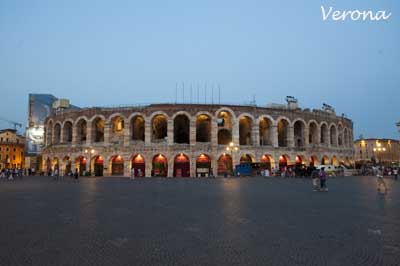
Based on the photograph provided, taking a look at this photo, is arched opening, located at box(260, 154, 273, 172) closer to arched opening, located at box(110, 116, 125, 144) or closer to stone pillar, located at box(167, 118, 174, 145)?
stone pillar, located at box(167, 118, 174, 145)

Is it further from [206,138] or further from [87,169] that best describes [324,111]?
[87,169]

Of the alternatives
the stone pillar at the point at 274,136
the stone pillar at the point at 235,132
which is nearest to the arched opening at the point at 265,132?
the stone pillar at the point at 274,136

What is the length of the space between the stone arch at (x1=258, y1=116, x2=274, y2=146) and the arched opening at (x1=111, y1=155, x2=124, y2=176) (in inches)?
818

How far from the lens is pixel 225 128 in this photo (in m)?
40.2

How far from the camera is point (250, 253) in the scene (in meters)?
4.59

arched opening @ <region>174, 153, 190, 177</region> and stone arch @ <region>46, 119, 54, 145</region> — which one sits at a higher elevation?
stone arch @ <region>46, 119, 54, 145</region>

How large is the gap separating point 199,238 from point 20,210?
6.74 meters

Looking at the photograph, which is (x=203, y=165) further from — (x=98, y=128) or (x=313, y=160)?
(x=98, y=128)

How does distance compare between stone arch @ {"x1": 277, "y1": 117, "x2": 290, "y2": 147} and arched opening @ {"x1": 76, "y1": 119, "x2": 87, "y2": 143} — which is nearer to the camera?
stone arch @ {"x1": 277, "y1": 117, "x2": 290, "y2": 147}

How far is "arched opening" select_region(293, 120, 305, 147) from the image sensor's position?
4194 cm

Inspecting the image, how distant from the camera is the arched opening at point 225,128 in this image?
39581mm

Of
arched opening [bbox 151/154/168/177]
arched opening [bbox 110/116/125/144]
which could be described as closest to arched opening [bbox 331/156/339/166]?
arched opening [bbox 151/154/168/177]

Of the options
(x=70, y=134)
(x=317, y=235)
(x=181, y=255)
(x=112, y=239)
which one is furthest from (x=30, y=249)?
(x=70, y=134)

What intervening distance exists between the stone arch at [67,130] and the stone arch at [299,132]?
115ft
